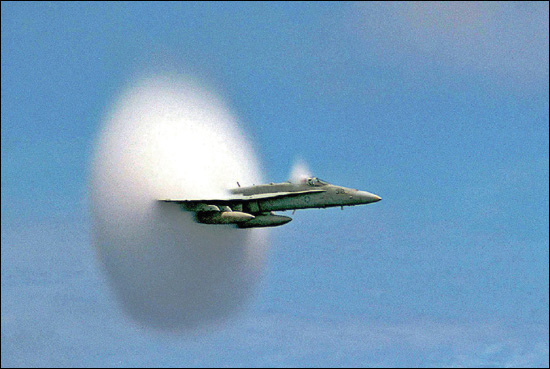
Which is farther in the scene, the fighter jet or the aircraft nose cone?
the fighter jet

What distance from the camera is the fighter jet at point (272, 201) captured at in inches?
3469

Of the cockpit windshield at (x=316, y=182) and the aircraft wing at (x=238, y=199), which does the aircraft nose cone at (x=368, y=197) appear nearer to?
Answer: the cockpit windshield at (x=316, y=182)

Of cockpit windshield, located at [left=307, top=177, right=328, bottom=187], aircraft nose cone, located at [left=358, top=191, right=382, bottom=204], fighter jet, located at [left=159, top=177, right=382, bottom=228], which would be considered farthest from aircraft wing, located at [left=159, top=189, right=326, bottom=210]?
aircraft nose cone, located at [left=358, top=191, right=382, bottom=204]

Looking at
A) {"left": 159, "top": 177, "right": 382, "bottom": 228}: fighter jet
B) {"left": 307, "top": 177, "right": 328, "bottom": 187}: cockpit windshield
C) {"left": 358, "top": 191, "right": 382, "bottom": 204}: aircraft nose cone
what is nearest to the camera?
{"left": 358, "top": 191, "right": 382, "bottom": 204}: aircraft nose cone

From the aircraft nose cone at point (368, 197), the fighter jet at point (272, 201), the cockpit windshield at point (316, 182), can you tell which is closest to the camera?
the aircraft nose cone at point (368, 197)

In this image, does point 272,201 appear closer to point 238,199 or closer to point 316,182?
point 238,199

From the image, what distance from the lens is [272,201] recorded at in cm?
9031

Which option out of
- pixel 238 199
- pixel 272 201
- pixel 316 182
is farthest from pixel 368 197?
pixel 238 199

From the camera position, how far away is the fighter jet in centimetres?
8812

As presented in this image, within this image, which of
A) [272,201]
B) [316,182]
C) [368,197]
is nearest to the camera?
[368,197]

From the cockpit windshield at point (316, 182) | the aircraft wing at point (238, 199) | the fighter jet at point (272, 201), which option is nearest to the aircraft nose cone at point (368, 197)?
the fighter jet at point (272, 201)

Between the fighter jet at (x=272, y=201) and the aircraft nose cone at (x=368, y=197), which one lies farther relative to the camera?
the fighter jet at (x=272, y=201)

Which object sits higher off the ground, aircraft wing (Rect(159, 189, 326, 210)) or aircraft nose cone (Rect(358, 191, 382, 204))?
aircraft wing (Rect(159, 189, 326, 210))

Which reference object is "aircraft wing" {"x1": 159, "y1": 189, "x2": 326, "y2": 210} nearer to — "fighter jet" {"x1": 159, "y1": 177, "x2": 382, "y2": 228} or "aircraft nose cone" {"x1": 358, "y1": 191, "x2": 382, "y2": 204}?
"fighter jet" {"x1": 159, "y1": 177, "x2": 382, "y2": 228}
